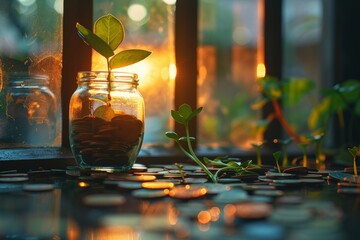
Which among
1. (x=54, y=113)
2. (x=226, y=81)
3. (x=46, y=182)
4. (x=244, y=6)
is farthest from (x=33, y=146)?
(x=244, y=6)

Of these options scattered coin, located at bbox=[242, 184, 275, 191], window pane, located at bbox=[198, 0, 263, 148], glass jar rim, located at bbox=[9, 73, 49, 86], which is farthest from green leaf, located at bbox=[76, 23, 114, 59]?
window pane, located at bbox=[198, 0, 263, 148]

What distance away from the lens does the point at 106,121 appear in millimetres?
986

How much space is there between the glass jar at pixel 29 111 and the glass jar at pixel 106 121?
234 mm

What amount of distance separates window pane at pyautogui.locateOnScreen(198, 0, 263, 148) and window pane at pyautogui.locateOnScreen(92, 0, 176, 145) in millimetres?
423

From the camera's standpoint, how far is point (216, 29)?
2578 millimetres

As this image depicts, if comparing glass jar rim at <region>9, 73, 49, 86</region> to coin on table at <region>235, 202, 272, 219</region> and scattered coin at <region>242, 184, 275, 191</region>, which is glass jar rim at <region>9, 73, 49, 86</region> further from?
coin on table at <region>235, 202, 272, 219</region>

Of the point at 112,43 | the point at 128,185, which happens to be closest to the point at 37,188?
the point at 128,185

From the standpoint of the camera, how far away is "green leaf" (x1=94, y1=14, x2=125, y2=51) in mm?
1024

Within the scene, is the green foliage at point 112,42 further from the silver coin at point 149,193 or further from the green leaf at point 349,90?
the green leaf at point 349,90

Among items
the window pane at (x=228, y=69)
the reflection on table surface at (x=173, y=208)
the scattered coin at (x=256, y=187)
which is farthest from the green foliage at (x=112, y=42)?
the window pane at (x=228, y=69)

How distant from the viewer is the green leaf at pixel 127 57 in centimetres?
102

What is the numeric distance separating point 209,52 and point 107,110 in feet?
4.45

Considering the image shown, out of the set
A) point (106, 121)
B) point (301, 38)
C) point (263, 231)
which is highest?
point (301, 38)

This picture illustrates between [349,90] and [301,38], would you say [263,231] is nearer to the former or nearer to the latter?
[349,90]
